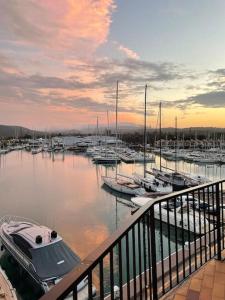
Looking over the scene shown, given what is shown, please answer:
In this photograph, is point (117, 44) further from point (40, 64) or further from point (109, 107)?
point (109, 107)

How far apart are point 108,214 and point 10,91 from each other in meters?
30.2

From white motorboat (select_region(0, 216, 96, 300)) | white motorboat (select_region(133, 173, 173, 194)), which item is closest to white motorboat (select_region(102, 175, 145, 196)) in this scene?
white motorboat (select_region(133, 173, 173, 194))

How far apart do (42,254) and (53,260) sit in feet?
1.76

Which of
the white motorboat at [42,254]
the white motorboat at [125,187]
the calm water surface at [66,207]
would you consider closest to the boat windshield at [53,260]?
the white motorboat at [42,254]

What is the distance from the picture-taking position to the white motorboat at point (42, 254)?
1047cm

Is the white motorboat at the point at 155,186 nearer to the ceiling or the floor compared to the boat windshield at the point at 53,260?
nearer to the floor

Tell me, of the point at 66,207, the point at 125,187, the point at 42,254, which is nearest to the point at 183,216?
the point at 42,254

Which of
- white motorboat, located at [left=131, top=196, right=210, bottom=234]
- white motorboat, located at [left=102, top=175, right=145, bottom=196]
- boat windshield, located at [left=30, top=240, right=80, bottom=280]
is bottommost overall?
white motorboat, located at [left=102, top=175, right=145, bottom=196]

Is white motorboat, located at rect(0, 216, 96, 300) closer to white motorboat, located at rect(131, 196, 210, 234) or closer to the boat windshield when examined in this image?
the boat windshield

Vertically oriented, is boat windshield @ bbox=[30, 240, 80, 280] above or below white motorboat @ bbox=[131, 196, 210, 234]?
below

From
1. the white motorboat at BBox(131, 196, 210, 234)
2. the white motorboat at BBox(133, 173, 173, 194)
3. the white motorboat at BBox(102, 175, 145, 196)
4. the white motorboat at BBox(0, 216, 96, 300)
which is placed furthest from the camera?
the white motorboat at BBox(133, 173, 173, 194)

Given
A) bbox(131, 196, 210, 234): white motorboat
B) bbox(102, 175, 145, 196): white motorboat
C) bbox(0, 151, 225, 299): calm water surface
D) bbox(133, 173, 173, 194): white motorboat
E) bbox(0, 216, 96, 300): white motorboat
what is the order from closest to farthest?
bbox(131, 196, 210, 234): white motorboat → bbox(0, 216, 96, 300): white motorboat → bbox(0, 151, 225, 299): calm water surface → bbox(102, 175, 145, 196): white motorboat → bbox(133, 173, 173, 194): white motorboat

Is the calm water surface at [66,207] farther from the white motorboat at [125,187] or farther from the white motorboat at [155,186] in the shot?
the white motorboat at [155,186]

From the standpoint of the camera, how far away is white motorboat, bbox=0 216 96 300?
34.3ft
